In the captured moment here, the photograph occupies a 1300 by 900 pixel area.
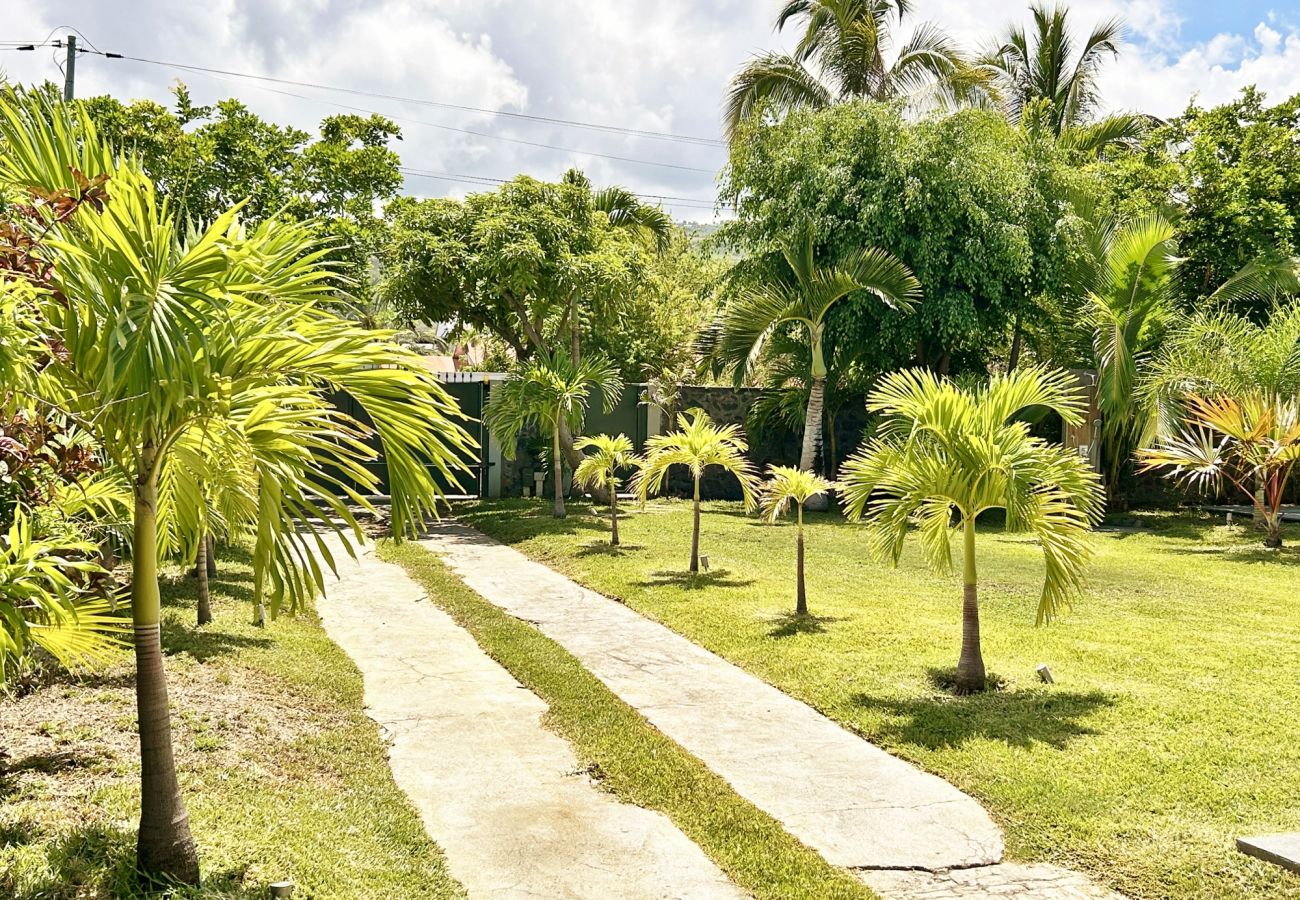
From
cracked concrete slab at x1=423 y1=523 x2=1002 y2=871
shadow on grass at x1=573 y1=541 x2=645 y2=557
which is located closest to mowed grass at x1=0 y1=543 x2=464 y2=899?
cracked concrete slab at x1=423 y1=523 x2=1002 y2=871

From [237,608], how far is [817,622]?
455 cm

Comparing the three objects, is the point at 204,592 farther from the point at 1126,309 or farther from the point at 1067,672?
the point at 1126,309

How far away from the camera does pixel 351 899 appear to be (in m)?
3.68

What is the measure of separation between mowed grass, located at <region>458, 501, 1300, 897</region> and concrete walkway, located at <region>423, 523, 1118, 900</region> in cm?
16

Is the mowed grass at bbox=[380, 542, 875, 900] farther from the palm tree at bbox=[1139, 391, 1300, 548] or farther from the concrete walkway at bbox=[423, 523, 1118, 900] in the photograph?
the palm tree at bbox=[1139, 391, 1300, 548]

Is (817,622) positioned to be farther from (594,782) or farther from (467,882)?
(467,882)

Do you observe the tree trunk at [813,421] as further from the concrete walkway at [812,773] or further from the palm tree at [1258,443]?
the concrete walkway at [812,773]

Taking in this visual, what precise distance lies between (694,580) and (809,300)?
742 cm

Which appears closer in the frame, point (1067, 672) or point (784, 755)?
point (784, 755)

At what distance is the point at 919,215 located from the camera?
53.1ft

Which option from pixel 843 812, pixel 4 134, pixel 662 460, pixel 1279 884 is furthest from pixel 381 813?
pixel 662 460

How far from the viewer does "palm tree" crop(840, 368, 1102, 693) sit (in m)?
6.22

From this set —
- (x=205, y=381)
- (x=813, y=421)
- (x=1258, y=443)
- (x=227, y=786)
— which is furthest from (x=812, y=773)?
(x=813, y=421)

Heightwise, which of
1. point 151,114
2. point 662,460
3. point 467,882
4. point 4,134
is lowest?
point 467,882
